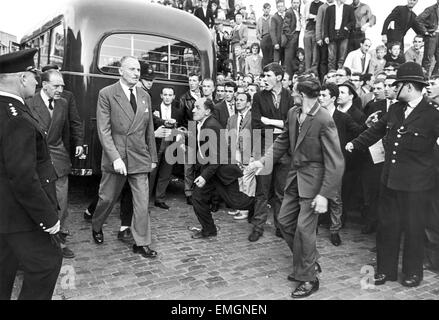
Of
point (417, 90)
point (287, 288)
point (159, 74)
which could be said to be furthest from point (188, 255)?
point (159, 74)

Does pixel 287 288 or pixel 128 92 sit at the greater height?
pixel 128 92

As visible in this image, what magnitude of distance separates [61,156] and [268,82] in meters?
2.66

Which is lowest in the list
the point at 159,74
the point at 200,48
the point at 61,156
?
the point at 61,156

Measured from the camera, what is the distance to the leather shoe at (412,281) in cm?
380

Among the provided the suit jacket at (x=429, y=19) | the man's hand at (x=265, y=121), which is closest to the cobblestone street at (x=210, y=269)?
the man's hand at (x=265, y=121)

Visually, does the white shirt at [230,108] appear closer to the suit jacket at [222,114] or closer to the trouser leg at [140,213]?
the suit jacket at [222,114]

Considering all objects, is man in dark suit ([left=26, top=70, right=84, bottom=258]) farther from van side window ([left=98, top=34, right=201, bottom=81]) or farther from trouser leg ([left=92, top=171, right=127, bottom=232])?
van side window ([left=98, top=34, right=201, bottom=81])

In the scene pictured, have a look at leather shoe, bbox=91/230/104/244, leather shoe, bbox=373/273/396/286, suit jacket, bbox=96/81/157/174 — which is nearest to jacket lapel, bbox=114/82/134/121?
suit jacket, bbox=96/81/157/174

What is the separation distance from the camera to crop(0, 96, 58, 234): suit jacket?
92.9 inches

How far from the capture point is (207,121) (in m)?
4.98

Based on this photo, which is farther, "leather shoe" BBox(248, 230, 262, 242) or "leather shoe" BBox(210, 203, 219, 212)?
"leather shoe" BBox(210, 203, 219, 212)

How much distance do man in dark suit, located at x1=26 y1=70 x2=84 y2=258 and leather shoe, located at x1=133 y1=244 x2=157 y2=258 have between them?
0.69 metres
